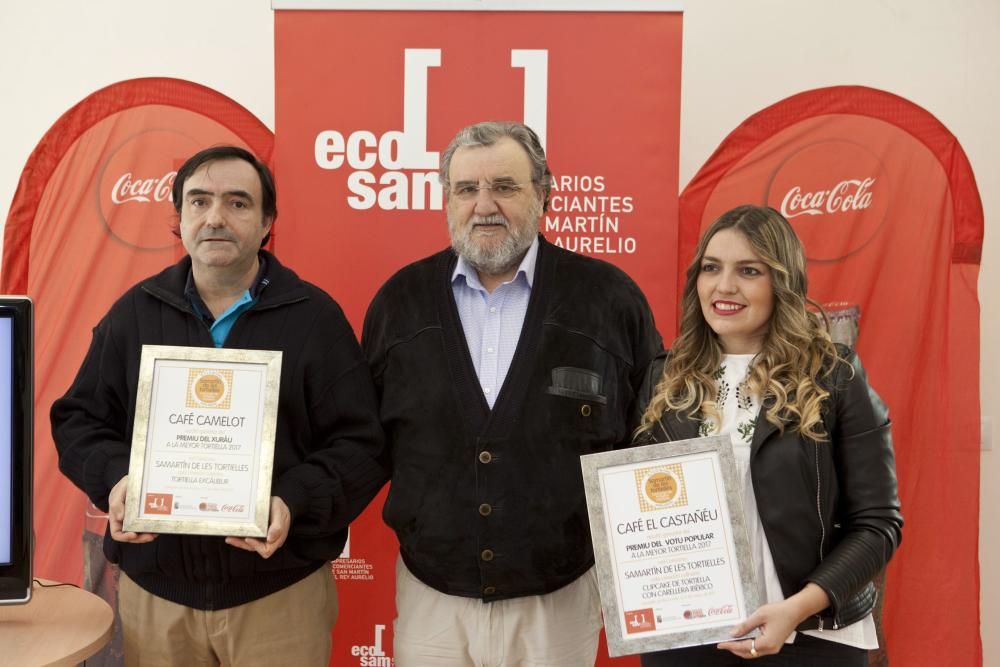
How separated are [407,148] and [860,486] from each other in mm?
1972

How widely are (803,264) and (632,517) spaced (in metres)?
0.73

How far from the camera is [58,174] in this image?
3.47m

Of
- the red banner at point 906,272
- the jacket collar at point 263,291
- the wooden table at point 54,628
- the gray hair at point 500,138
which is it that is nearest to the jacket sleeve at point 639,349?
the gray hair at point 500,138

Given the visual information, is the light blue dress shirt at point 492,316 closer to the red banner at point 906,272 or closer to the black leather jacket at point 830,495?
the black leather jacket at point 830,495

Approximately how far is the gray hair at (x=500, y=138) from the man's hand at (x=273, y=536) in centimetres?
100

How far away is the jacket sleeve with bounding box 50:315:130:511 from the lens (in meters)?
2.25

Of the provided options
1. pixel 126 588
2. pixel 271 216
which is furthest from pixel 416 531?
pixel 271 216

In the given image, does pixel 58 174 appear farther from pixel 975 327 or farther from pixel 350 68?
pixel 975 327

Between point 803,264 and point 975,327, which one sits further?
point 975,327

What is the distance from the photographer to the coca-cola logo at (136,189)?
136 inches

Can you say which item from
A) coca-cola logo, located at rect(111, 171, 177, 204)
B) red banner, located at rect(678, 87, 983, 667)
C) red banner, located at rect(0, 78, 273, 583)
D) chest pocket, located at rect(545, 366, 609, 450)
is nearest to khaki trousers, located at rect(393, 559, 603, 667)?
chest pocket, located at rect(545, 366, 609, 450)

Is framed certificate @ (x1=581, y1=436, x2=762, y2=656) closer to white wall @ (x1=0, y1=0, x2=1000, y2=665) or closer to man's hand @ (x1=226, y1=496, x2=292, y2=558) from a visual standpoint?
man's hand @ (x1=226, y1=496, x2=292, y2=558)

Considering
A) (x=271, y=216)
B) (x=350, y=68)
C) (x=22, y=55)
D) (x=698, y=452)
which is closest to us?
(x=698, y=452)

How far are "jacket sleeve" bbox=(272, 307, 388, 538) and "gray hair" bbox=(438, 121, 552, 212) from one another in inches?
21.6
